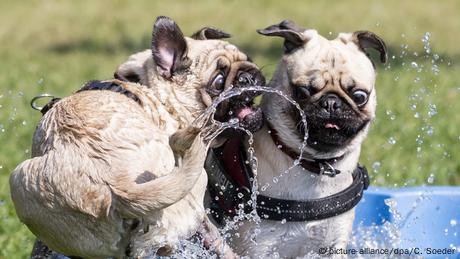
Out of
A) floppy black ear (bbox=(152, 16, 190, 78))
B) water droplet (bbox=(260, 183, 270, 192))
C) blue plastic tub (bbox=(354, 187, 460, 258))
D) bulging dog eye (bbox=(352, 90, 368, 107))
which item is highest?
floppy black ear (bbox=(152, 16, 190, 78))

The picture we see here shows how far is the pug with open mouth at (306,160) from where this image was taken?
4.27 meters

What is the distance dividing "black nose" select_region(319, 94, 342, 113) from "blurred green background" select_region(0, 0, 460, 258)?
1.04m

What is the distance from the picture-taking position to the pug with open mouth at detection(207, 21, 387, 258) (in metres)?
4.27

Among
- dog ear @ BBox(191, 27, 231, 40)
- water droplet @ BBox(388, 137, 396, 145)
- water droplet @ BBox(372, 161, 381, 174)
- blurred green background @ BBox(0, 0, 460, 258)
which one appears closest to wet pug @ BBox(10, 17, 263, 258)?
dog ear @ BBox(191, 27, 231, 40)

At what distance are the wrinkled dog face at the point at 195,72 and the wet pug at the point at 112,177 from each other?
26 centimetres

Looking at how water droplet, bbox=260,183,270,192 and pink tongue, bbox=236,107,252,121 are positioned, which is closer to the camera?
pink tongue, bbox=236,107,252,121

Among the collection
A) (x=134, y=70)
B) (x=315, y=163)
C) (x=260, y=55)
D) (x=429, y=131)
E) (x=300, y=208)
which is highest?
(x=134, y=70)

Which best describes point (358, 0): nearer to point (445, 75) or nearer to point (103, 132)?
point (445, 75)

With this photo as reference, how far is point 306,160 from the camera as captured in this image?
434 cm

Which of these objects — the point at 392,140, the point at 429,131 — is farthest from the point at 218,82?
the point at 429,131

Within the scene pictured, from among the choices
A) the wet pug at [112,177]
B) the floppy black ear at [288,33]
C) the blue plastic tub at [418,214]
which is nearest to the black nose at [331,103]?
the floppy black ear at [288,33]

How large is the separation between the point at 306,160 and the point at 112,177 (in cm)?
121

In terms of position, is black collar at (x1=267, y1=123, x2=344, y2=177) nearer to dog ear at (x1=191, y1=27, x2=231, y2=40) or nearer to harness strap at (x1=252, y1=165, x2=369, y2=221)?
harness strap at (x1=252, y1=165, x2=369, y2=221)

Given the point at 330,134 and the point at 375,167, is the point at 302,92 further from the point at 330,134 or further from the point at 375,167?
the point at 375,167
